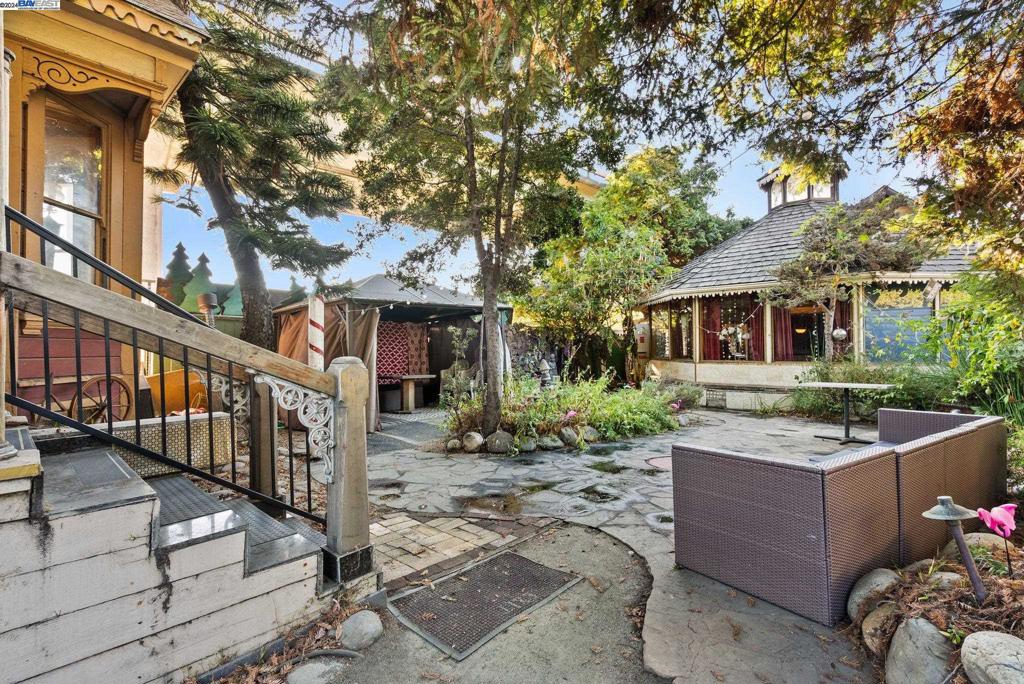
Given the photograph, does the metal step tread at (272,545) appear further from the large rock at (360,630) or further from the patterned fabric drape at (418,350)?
the patterned fabric drape at (418,350)

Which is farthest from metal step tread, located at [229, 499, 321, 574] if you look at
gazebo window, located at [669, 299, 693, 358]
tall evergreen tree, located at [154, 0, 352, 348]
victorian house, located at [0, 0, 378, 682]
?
gazebo window, located at [669, 299, 693, 358]

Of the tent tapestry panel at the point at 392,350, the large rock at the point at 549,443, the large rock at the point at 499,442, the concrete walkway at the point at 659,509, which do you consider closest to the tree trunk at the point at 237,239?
the concrete walkway at the point at 659,509

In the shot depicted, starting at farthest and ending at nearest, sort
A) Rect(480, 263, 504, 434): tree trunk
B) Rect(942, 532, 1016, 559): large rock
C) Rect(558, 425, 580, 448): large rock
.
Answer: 1. Rect(558, 425, 580, 448): large rock
2. Rect(480, 263, 504, 434): tree trunk
3. Rect(942, 532, 1016, 559): large rock

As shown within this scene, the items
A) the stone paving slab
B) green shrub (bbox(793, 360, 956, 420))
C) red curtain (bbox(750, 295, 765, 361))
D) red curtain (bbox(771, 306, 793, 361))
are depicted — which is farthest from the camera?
red curtain (bbox(750, 295, 765, 361))

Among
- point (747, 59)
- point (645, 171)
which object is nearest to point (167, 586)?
point (747, 59)

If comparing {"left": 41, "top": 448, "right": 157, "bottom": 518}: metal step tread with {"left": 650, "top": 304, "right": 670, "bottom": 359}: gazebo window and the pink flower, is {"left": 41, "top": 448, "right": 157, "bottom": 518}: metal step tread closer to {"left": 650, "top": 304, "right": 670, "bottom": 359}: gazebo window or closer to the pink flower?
the pink flower

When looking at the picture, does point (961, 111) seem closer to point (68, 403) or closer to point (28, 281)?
point (28, 281)

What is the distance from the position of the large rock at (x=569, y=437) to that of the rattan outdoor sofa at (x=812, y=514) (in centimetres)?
358

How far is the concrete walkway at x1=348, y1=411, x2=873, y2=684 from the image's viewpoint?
6.59 ft

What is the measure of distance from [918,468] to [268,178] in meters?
8.08

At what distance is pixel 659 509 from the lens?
12.8 ft

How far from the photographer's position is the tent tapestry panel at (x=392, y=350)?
10.6 metres

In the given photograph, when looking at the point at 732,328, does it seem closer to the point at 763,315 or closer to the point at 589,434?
the point at 763,315

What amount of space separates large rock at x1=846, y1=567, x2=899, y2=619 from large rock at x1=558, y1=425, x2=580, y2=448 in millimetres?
4177
